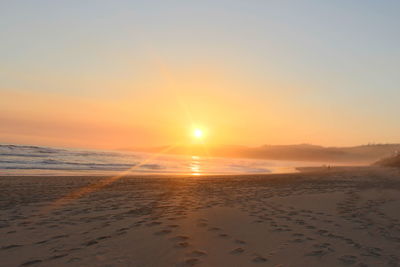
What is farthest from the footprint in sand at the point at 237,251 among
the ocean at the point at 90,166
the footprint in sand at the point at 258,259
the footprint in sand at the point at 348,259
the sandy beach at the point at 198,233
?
the ocean at the point at 90,166

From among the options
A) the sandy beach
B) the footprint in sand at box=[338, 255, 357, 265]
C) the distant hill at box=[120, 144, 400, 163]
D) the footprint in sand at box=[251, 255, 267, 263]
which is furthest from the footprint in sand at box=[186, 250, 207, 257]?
the distant hill at box=[120, 144, 400, 163]

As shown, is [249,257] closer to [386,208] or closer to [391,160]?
[386,208]

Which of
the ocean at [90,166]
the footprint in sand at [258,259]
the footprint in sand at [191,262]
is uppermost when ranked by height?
the ocean at [90,166]

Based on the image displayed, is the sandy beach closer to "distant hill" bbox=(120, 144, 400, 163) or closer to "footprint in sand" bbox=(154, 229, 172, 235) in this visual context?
"footprint in sand" bbox=(154, 229, 172, 235)

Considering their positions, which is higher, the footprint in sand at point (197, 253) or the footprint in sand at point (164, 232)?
the footprint in sand at point (164, 232)

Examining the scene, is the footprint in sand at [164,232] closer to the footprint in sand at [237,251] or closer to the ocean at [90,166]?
the footprint in sand at [237,251]

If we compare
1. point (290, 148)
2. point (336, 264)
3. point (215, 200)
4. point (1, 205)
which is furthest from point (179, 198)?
point (290, 148)

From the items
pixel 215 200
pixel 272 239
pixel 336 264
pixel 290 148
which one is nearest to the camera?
pixel 336 264

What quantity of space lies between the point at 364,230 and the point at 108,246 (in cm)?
520

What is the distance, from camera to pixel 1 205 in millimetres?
9578

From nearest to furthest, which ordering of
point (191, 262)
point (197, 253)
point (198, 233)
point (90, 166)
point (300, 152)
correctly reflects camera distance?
point (191, 262), point (197, 253), point (198, 233), point (90, 166), point (300, 152)

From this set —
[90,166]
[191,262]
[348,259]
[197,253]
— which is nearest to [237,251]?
[197,253]

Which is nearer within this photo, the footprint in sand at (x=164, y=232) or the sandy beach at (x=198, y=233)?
the sandy beach at (x=198, y=233)

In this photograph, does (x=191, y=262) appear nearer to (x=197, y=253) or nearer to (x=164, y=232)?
(x=197, y=253)
